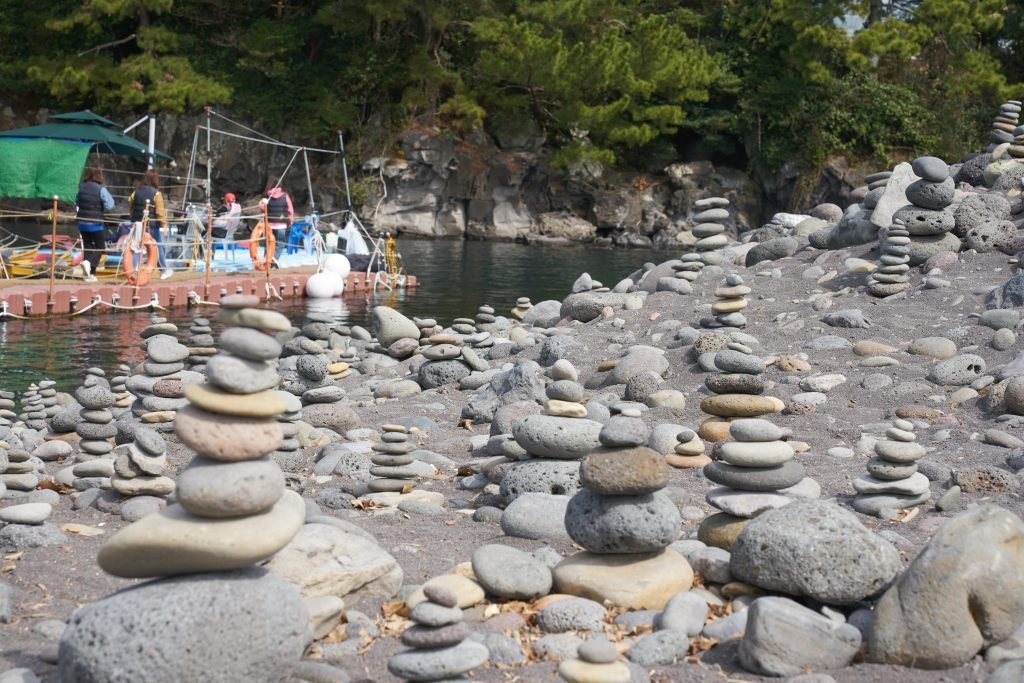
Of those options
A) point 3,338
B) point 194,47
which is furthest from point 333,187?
point 3,338

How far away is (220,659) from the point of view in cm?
372

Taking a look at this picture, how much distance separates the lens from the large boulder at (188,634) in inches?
144

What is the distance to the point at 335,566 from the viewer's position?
16.4 ft

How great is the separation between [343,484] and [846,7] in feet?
105

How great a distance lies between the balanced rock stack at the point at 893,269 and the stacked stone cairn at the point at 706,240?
2383 millimetres

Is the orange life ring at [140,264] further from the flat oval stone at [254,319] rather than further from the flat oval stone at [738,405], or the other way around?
the flat oval stone at [254,319]

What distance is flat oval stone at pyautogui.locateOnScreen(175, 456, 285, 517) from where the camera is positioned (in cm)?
400

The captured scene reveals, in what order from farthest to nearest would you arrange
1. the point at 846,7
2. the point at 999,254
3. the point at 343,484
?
the point at 846,7 < the point at 999,254 < the point at 343,484

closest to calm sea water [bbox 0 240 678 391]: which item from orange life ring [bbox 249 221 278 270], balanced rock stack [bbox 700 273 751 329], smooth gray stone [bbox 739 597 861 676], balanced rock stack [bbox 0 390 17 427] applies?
orange life ring [bbox 249 221 278 270]

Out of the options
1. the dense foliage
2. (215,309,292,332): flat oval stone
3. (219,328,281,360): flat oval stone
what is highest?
the dense foliage

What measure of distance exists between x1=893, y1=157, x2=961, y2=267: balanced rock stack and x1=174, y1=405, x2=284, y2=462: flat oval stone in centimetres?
1049

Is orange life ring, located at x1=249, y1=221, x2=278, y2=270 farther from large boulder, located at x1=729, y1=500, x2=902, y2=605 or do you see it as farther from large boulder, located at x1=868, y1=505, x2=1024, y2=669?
large boulder, located at x1=868, y1=505, x2=1024, y2=669

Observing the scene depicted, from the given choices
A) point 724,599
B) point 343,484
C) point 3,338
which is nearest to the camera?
point 724,599

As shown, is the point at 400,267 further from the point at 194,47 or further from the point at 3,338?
the point at 194,47
